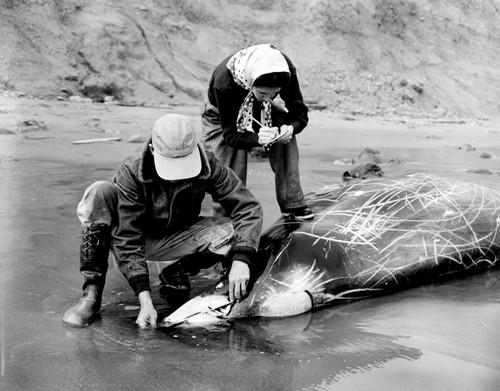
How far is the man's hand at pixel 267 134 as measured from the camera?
3.92 m

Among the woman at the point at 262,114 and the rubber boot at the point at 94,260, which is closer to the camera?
the rubber boot at the point at 94,260

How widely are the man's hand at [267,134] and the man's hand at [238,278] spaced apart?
835 millimetres

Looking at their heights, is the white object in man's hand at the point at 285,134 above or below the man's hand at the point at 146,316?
above

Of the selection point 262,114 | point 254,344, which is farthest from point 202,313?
point 262,114

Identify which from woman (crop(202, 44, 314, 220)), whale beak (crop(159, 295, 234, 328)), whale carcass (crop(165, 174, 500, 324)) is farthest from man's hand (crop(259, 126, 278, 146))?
whale beak (crop(159, 295, 234, 328))

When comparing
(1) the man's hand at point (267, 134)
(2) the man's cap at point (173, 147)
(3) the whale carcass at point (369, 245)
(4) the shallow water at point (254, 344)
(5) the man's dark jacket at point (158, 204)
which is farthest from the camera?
(1) the man's hand at point (267, 134)

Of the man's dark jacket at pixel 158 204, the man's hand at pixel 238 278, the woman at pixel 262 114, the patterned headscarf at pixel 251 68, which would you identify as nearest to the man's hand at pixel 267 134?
the woman at pixel 262 114

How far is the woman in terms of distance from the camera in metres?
3.81

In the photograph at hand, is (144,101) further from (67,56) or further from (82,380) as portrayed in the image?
(82,380)

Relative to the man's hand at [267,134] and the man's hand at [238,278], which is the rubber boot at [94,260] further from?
the man's hand at [267,134]

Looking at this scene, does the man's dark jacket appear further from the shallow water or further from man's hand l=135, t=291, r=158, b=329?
the shallow water

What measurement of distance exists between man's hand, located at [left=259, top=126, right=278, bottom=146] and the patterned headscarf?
0.17 metres

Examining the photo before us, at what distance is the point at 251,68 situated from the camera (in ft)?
12.4

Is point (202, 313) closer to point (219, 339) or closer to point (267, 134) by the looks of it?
point (219, 339)
